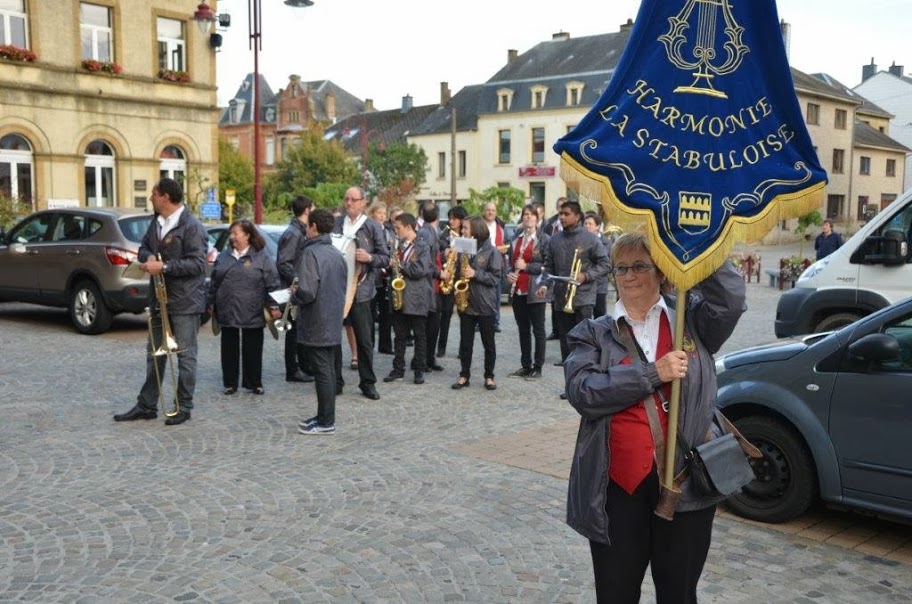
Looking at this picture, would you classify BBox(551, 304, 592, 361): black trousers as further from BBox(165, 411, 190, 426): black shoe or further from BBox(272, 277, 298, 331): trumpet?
BBox(165, 411, 190, 426): black shoe

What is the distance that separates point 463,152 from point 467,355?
194 ft

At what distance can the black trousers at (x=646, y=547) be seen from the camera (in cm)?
313

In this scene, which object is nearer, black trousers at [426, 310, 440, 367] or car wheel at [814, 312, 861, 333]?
car wheel at [814, 312, 861, 333]

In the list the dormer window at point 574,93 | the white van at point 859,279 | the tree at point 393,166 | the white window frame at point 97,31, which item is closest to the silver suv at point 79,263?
the white van at point 859,279

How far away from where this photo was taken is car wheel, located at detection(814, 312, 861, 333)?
392 inches

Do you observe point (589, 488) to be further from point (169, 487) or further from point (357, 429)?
point (357, 429)

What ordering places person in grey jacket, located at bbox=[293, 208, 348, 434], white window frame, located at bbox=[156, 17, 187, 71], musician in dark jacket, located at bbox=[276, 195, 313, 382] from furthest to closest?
white window frame, located at bbox=[156, 17, 187, 71]
musician in dark jacket, located at bbox=[276, 195, 313, 382]
person in grey jacket, located at bbox=[293, 208, 348, 434]

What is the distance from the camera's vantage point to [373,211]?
1102 cm

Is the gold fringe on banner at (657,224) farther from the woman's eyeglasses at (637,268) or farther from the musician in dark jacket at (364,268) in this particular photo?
the musician in dark jacket at (364,268)

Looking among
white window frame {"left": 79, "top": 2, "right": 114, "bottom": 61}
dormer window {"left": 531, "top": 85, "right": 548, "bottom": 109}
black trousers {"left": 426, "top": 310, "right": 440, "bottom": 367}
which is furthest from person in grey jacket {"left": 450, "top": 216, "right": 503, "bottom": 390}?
dormer window {"left": 531, "top": 85, "right": 548, "bottom": 109}

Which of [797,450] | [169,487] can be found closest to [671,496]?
[797,450]

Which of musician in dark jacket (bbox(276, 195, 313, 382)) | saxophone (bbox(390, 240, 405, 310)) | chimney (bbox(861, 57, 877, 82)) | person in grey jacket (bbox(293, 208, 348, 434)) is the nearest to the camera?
person in grey jacket (bbox(293, 208, 348, 434))

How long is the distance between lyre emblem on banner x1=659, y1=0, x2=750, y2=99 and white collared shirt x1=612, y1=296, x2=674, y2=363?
0.83 meters

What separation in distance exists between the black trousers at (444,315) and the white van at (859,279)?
4101 millimetres
